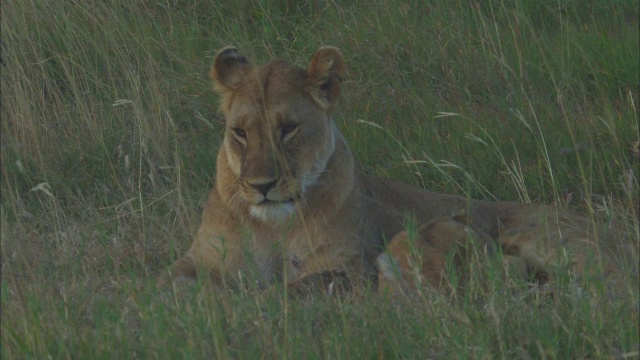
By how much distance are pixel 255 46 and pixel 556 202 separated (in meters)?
2.49

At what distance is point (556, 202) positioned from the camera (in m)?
5.90

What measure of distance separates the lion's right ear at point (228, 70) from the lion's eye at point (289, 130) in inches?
14.7

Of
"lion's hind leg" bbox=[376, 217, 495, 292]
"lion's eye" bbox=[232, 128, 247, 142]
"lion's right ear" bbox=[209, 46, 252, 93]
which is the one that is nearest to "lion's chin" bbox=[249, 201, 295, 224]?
"lion's eye" bbox=[232, 128, 247, 142]

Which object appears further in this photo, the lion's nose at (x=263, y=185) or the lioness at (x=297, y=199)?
the lioness at (x=297, y=199)

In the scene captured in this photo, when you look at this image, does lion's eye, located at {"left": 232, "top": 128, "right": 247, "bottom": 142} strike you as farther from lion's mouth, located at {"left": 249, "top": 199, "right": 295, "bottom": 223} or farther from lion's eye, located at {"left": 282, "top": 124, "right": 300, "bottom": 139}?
lion's mouth, located at {"left": 249, "top": 199, "right": 295, "bottom": 223}

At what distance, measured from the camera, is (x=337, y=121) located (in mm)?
6887

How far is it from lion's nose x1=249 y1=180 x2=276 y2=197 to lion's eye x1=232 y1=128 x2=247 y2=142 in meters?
0.25

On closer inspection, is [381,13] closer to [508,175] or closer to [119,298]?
[508,175]

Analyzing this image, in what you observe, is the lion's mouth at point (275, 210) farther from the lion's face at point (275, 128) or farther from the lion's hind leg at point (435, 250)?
the lion's hind leg at point (435, 250)

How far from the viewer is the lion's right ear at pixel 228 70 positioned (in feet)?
17.7

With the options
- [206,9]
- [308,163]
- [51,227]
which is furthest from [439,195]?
[206,9]

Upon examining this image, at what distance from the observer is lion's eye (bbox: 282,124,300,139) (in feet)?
16.8

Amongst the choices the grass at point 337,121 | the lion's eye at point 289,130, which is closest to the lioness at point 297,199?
the lion's eye at point 289,130

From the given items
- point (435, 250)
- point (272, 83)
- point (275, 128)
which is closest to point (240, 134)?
point (275, 128)
